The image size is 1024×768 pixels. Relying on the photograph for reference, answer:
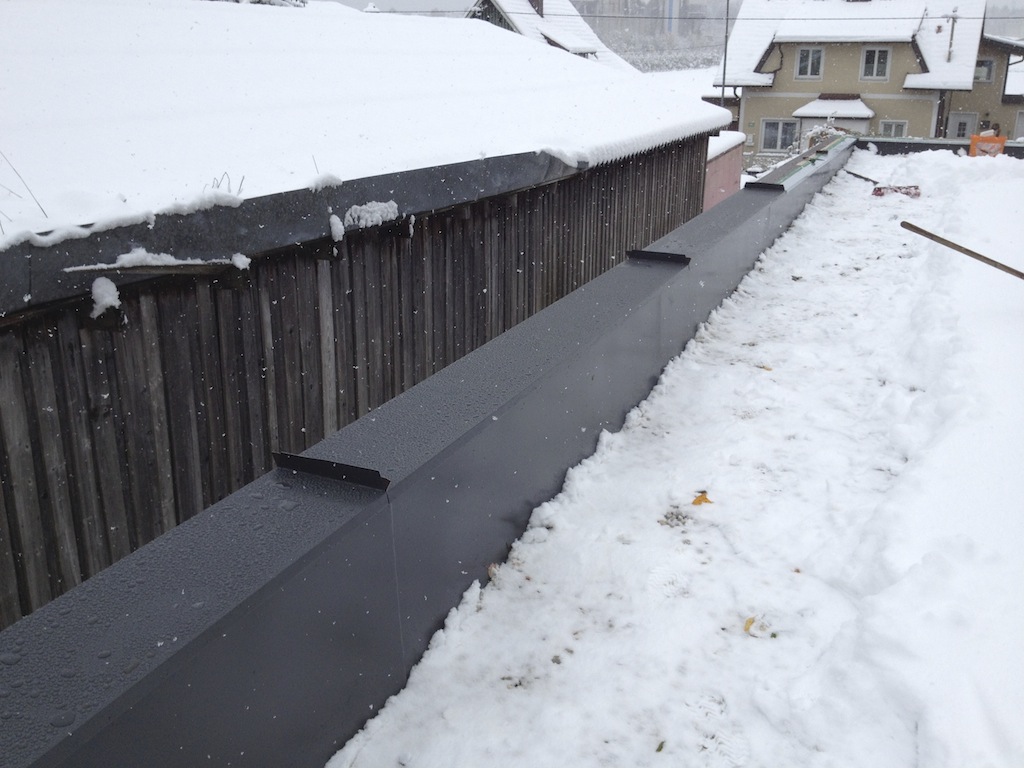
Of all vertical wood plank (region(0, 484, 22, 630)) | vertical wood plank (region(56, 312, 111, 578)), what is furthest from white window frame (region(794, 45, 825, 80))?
vertical wood plank (region(0, 484, 22, 630))

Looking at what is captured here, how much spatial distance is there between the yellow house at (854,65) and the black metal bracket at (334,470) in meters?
36.9

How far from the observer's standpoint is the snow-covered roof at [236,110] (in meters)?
3.01

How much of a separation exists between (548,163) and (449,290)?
1.04 m

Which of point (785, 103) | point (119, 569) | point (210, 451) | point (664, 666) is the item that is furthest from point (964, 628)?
point (785, 103)

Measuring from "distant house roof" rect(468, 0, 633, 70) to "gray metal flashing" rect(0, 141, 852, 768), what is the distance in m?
28.7

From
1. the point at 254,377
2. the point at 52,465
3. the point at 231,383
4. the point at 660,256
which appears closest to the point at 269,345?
the point at 254,377

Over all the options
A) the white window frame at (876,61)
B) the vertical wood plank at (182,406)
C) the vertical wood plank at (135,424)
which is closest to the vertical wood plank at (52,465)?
the vertical wood plank at (135,424)

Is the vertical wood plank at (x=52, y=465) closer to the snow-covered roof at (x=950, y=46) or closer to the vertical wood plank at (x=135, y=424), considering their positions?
the vertical wood plank at (x=135, y=424)

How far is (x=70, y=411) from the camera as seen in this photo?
9.67ft

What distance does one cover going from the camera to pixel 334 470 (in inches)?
115

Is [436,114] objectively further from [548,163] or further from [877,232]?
[877,232]

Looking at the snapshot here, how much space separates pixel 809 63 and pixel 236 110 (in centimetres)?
3902

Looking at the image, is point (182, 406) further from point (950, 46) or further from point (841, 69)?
point (950, 46)

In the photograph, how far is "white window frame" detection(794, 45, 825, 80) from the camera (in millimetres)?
37562
